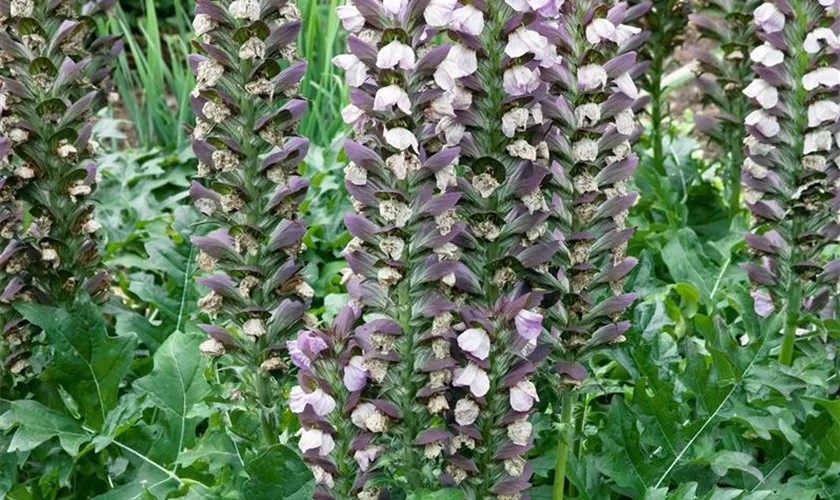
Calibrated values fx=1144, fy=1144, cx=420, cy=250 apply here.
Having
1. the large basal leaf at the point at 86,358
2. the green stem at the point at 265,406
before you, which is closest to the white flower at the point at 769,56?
the green stem at the point at 265,406

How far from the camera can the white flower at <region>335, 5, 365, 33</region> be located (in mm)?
2277

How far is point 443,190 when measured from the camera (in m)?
2.34

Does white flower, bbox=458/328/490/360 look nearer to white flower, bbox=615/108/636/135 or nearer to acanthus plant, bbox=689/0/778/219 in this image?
white flower, bbox=615/108/636/135

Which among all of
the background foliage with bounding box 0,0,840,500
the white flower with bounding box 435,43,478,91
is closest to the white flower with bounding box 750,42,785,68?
the background foliage with bounding box 0,0,840,500

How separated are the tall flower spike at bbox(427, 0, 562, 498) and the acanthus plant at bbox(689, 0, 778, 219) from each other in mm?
1959

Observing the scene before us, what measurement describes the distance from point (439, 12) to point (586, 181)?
61 centimetres

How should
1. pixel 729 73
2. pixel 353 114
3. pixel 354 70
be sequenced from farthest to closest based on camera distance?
pixel 729 73, pixel 353 114, pixel 354 70

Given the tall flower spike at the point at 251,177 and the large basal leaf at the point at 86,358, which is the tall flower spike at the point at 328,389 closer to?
the tall flower spike at the point at 251,177

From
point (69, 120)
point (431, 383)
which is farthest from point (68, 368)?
point (431, 383)

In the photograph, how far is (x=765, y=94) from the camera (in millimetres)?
3311

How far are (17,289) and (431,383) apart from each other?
142 cm

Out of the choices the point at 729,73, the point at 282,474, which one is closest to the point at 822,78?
the point at 729,73

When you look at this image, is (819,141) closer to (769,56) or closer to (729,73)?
(769,56)

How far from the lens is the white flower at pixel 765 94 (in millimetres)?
3299
